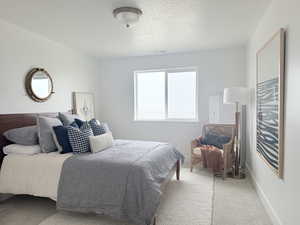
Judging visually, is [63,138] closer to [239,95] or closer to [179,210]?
[179,210]

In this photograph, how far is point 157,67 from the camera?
4.86 metres

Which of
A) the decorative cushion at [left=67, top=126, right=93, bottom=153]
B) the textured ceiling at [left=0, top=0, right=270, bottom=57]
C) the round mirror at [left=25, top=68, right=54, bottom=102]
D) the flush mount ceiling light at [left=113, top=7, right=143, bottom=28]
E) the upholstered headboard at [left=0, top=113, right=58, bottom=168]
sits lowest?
the decorative cushion at [left=67, top=126, right=93, bottom=153]

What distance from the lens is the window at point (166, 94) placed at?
4738 millimetres

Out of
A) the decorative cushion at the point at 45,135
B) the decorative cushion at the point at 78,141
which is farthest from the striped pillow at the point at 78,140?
the decorative cushion at the point at 45,135

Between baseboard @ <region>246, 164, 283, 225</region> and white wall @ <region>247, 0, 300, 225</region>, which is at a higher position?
white wall @ <region>247, 0, 300, 225</region>

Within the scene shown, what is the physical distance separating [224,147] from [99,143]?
212cm

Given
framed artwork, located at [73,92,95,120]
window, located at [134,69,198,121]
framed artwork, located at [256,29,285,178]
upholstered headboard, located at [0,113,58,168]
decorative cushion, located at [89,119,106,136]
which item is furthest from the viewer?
window, located at [134,69,198,121]

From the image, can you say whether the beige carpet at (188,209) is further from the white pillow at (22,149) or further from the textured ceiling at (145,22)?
the textured ceiling at (145,22)

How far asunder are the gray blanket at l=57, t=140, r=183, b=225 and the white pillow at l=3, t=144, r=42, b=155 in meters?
0.60

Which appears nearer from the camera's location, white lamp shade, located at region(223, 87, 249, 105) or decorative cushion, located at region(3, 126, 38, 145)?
decorative cushion, located at region(3, 126, 38, 145)

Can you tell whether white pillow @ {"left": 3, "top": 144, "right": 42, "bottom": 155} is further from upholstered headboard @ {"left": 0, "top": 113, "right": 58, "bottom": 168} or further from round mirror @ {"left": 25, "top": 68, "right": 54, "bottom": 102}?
round mirror @ {"left": 25, "top": 68, "right": 54, "bottom": 102}

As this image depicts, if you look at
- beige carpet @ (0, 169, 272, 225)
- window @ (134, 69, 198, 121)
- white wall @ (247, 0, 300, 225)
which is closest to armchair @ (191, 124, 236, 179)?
beige carpet @ (0, 169, 272, 225)

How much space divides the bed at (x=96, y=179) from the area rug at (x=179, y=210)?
162 mm

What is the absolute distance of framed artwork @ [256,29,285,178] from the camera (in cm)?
193
